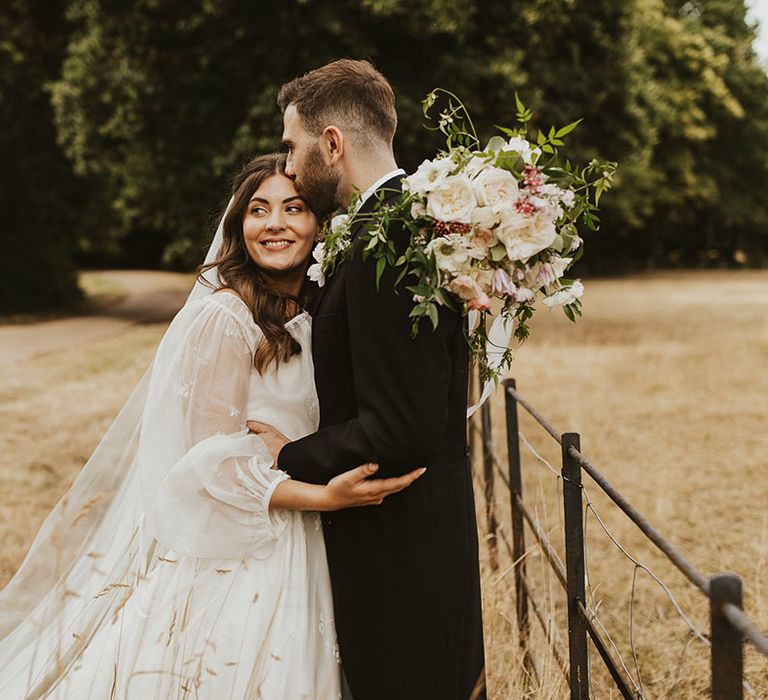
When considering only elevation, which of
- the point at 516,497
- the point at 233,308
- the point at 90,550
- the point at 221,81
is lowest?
the point at 516,497

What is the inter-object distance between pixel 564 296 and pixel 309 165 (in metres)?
0.79

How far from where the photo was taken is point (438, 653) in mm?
2229

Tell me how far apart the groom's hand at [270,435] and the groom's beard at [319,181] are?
65 centimetres

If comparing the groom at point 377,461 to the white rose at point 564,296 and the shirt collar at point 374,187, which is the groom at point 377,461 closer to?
the shirt collar at point 374,187

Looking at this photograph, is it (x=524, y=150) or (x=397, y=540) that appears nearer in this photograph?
(x=524, y=150)

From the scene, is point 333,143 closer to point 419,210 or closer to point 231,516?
point 419,210

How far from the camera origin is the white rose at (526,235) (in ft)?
6.37

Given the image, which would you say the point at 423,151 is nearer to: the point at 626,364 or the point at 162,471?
the point at 626,364

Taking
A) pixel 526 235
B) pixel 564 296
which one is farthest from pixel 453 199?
pixel 564 296

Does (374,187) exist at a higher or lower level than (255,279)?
higher

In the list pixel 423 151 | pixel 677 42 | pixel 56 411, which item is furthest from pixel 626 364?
pixel 677 42

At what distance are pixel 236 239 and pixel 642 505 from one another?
14.3 ft

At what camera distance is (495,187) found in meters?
1.94

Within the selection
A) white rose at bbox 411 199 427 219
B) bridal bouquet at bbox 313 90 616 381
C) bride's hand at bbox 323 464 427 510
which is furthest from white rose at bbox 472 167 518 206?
bride's hand at bbox 323 464 427 510
